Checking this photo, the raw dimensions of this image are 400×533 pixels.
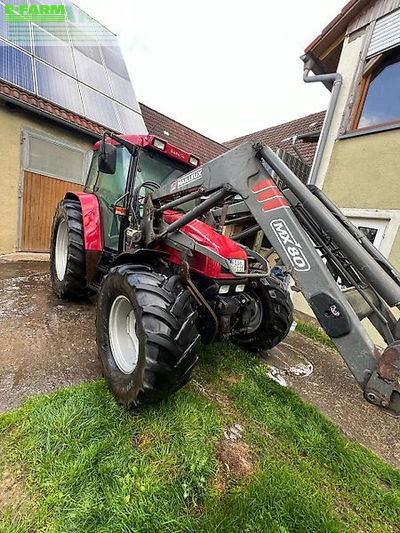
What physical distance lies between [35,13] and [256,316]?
888 centimetres

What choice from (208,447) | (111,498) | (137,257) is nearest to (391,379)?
(208,447)

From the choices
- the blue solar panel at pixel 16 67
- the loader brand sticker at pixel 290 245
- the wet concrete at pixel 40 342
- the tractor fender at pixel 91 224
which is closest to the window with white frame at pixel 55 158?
the blue solar panel at pixel 16 67

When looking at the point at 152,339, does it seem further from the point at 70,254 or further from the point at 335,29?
the point at 335,29

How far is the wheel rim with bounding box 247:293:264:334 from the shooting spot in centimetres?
281

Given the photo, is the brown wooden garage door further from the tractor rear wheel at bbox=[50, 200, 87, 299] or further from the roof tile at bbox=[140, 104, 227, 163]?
the roof tile at bbox=[140, 104, 227, 163]

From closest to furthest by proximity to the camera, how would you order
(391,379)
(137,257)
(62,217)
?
(391,379), (137,257), (62,217)

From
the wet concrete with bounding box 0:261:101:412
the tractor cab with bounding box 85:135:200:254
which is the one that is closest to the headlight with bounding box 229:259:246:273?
the tractor cab with bounding box 85:135:200:254

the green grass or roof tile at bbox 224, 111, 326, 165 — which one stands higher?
roof tile at bbox 224, 111, 326, 165

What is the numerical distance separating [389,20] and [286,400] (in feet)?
17.6

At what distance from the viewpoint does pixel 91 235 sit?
118 inches

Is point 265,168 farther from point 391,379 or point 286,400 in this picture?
point 286,400

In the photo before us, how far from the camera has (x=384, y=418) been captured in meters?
2.46

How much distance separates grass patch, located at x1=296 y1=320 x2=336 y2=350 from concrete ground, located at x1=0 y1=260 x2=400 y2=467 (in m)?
0.27

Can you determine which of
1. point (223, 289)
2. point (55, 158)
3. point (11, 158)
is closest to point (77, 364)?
point (223, 289)
